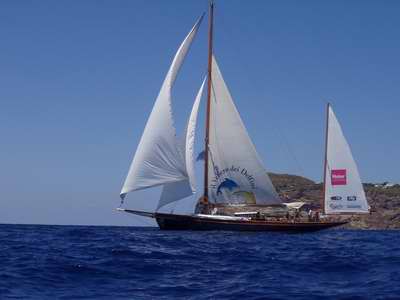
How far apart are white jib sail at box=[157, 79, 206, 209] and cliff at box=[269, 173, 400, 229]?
67.4 meters

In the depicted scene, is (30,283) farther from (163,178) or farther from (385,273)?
(163,178)

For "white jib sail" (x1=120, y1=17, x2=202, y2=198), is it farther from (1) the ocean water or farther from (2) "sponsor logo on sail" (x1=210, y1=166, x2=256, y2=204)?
(1) the ocean water

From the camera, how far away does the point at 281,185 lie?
137500mm

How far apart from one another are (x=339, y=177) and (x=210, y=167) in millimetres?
15321

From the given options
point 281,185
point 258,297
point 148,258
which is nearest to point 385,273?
point 258,297

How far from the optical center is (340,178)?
63.4 m

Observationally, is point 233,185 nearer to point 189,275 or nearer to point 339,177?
point 339,177

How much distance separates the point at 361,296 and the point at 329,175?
4916 centimetres

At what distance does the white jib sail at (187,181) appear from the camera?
1994 inches

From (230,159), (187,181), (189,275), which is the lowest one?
(189,275)

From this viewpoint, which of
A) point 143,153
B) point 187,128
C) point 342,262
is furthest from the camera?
point 187,128

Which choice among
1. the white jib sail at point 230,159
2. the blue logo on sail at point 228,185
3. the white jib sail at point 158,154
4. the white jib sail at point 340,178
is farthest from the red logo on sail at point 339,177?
the white jib sail at point 158,154

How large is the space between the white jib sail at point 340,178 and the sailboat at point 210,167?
275 inches

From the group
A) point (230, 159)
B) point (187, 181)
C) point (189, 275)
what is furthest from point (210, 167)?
point (189, 275)
